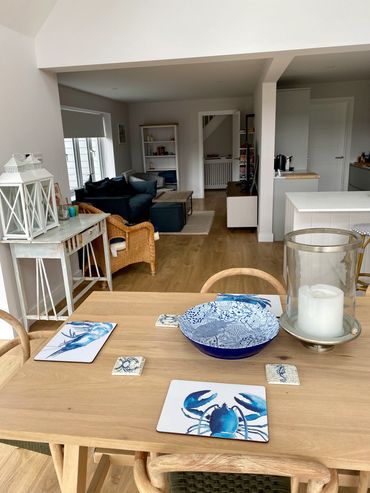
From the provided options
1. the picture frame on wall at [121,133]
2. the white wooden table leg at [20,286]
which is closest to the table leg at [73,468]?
the white wooden table leg at [20,286]

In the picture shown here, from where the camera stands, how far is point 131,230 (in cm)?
387

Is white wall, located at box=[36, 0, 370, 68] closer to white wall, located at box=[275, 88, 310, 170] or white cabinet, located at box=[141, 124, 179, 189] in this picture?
white wall, located at box=[275, 88, 310, 170]

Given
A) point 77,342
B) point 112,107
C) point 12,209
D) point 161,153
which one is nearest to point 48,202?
point 12,209

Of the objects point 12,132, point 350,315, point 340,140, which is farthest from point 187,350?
point 340,140

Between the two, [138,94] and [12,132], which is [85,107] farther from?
[12,132]

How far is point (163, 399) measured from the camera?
0.98m

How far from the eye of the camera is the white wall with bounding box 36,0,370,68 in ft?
8.70

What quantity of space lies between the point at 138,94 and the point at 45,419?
282 inches

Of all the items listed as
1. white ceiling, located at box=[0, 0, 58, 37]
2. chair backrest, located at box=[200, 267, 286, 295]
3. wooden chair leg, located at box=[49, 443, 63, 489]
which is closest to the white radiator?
white ceiling, located at box=[0, 0, 58, 37]

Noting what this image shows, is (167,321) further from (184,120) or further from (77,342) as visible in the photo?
(184,120)

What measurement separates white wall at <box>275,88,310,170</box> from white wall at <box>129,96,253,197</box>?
281 cm

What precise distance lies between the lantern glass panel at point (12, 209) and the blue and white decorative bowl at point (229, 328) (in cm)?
174

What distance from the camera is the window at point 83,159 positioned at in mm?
6457

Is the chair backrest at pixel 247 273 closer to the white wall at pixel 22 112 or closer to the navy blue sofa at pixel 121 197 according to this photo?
the white wall at pixel 22 112
